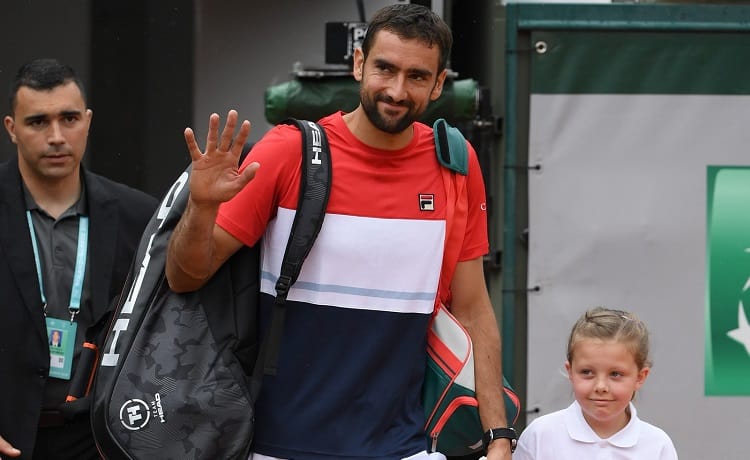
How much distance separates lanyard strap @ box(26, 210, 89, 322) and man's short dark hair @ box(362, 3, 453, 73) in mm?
1301

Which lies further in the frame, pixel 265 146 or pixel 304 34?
pixel 304 34

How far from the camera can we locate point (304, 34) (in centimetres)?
702

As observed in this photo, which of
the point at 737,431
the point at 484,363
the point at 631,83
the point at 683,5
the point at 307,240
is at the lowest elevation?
the point at 737,431

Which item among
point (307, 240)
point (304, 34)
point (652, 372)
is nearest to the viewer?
point (307, 240)

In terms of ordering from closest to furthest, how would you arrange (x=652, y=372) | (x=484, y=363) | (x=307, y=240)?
(x=307, y=240) < (x=484, y=363) < (x=652, y=372)

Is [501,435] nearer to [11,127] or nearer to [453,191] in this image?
[453,191]

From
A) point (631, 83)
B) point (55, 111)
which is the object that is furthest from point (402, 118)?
point (631, 83)

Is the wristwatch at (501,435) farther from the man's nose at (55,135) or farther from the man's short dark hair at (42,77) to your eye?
the man's short dark hair at (42,77)

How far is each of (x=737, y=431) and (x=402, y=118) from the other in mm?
3048

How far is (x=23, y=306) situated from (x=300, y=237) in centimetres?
120

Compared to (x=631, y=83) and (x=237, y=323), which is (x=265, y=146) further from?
(x=631, y=83)

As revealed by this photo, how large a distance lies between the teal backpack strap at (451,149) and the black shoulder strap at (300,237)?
0.38 meters

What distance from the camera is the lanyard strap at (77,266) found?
4.15 metres

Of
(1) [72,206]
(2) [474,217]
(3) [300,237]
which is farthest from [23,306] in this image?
(2) [474,217]
